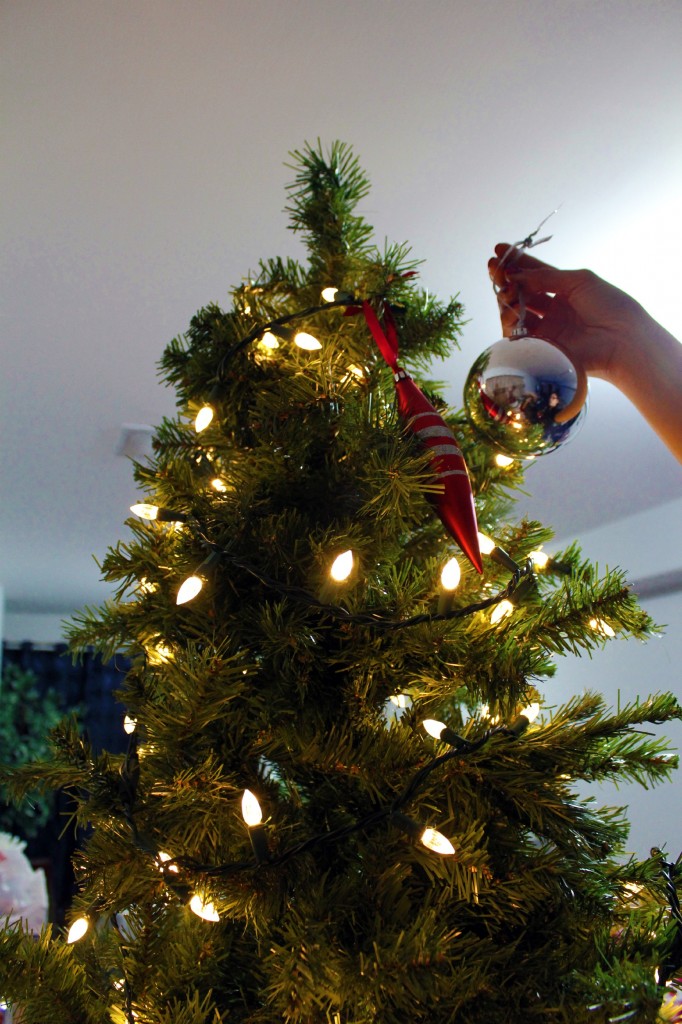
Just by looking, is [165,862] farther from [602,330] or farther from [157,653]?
[602,330]

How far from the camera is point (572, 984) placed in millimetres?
440

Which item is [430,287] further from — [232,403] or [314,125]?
[232,403]

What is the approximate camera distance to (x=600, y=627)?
1.82ft

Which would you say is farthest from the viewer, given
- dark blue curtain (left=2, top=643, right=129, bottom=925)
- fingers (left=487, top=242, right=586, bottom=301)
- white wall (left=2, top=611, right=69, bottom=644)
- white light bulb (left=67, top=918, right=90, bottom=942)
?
white wall (left=2, top=611, right=69, bottom=644)

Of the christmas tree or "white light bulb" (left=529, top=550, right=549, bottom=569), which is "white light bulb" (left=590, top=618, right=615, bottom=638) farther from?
"white light bulb" (left=529, top=550, right=549, bottom=569)

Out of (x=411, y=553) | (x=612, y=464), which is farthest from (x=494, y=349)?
(x=612, y=464)

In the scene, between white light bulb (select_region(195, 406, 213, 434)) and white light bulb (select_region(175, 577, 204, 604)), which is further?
white light bulb (select_region(195, 406, 213, 434))

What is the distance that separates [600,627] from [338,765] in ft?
0.70

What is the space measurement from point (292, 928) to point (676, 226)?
1.67 meters

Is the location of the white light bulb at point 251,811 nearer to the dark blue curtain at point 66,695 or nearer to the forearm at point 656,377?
the forearm at point 656,377

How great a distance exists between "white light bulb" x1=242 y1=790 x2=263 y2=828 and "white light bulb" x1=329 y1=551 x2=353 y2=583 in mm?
147

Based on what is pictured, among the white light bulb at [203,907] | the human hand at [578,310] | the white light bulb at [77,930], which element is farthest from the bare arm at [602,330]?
the white light bulb at [77,930]

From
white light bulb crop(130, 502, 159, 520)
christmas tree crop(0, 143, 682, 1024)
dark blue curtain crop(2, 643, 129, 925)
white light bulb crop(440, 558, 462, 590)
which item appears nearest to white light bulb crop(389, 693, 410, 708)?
christmas tree crop(0, 143, 682, 1024)

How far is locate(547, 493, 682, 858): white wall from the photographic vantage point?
11.4 feet
